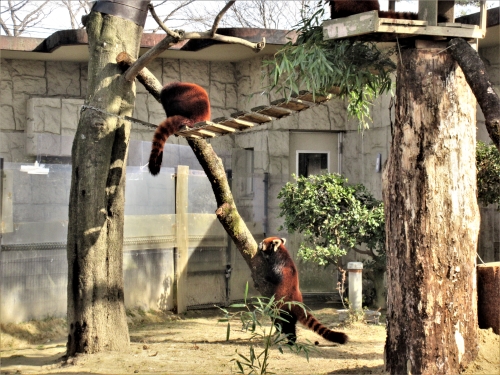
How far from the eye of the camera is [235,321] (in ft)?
29.4

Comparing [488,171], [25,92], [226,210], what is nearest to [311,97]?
[226,210]

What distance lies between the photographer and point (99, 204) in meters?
6.66

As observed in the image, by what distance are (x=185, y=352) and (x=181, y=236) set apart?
2.96 meters

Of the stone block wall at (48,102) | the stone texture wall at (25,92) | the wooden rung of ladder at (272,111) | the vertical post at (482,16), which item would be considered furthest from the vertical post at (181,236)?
the vertical post at (482,16)

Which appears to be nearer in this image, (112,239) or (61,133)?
(112,239)

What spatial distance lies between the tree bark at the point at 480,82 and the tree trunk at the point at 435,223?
0.15 meters

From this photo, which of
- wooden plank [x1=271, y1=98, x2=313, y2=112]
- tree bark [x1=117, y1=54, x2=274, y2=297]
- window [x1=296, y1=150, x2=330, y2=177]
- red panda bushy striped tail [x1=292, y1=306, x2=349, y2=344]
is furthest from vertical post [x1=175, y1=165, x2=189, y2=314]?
wooden plank [x1=271, y1=98, x2=313, y2=112]

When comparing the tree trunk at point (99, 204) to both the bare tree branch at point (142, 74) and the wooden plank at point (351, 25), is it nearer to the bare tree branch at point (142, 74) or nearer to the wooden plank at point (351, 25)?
the bare tree branch at point (142, 74)

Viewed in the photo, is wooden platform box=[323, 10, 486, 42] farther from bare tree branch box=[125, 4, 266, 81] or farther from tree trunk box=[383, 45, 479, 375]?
bare tree branch box=[125, 4, 266, 81]

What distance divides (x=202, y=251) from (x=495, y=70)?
4789mm

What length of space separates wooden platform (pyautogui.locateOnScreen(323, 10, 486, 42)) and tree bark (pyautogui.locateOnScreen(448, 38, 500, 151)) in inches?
2.9

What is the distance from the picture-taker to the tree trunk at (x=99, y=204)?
6559 millimetres

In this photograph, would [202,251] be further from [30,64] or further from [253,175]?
[30,64]

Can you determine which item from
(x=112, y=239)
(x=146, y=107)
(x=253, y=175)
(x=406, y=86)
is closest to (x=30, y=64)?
(x=146, y=107)
